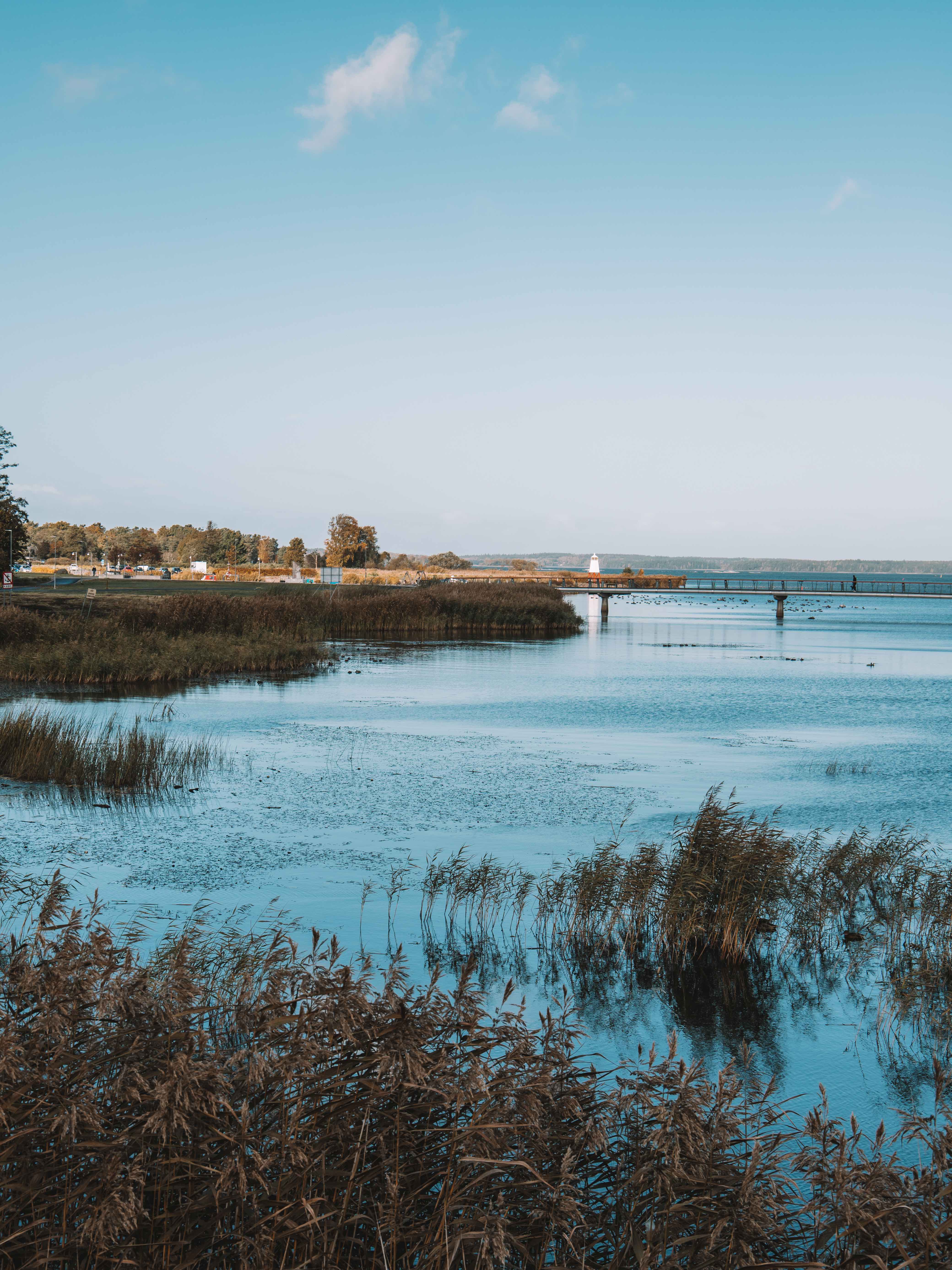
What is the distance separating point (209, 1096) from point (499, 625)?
202ft

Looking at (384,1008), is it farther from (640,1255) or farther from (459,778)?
(459,778)

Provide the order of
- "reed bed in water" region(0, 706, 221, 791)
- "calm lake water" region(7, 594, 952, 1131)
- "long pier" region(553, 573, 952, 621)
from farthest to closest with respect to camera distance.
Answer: "long pier" region(553, 573, 952, 621), "reed bed in water" region(0, 706, 221, 791), "calm lake water" region(7, 594, 952, 1131)

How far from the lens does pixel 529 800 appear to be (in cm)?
1691

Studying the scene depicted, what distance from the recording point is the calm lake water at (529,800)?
8.88 meters

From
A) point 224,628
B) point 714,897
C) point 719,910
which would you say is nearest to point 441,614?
point 224,628

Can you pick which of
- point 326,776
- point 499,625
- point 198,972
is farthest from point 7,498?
point 198,972

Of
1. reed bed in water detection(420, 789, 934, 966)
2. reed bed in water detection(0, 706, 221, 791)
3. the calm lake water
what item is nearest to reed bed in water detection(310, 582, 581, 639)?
the calm lake water

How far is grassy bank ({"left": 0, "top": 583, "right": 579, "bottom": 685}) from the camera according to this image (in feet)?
104

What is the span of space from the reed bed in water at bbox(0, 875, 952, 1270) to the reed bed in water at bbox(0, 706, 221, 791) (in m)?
13.1

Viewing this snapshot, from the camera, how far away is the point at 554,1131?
4379 mm

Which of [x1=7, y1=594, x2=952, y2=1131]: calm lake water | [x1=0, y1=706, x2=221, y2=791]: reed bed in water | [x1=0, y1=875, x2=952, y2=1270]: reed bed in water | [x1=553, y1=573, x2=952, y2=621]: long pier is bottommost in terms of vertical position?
[x1=7, y1=594, x2=952, y2=1131]: calm lake water

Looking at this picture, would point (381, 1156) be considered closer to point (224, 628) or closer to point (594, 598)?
point (224, 628)

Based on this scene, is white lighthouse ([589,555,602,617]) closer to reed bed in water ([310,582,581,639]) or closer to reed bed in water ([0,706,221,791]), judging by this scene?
reed bed in water ([310,582,581,639])

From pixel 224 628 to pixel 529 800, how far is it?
93.3 ft
